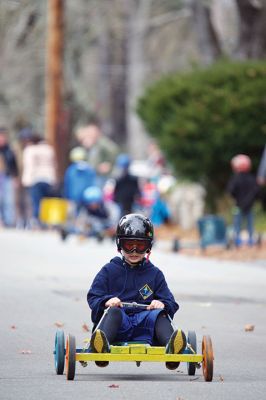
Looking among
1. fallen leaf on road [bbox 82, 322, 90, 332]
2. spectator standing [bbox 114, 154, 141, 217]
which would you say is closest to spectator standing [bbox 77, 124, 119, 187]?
spectator standing [bbox 114, 154, 141, 217]

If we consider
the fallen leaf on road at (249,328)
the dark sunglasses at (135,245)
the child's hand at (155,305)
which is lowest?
the child's hand at (155,305)

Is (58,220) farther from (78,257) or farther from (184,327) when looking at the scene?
(184,327)

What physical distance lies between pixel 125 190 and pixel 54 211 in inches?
101

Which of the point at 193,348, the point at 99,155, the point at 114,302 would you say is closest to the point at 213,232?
the point at 99,155

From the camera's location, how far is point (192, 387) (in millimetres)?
9484

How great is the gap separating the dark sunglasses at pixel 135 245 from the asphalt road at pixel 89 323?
0.81 metres

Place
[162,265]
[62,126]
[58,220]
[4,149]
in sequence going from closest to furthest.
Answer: [162,265] < [58,220] < [4,149] < [62,126]

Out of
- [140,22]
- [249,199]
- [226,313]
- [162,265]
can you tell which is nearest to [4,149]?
[249,199]

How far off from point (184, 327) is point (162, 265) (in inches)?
338

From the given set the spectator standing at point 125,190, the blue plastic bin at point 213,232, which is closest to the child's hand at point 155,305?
the blue plastic bin at point 213,232

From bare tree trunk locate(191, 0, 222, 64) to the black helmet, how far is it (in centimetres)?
2614

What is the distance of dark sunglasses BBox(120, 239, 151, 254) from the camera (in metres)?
10.1

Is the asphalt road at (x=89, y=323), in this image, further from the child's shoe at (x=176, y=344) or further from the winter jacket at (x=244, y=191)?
the winter jacket at (x=244, y=191)

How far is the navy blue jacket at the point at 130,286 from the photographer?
399 inches
